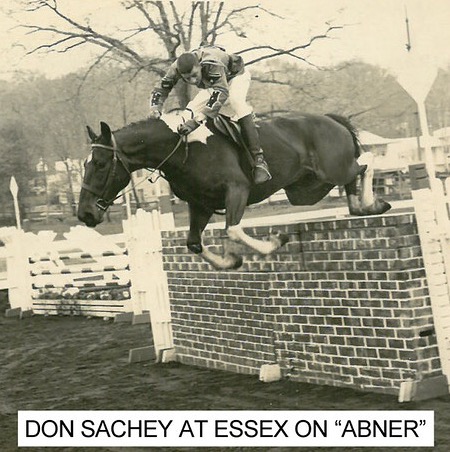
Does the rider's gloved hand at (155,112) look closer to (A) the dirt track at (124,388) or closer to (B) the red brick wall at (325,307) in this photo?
(B) the red brick wall at (325,307)

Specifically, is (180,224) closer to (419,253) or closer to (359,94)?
(359,94)

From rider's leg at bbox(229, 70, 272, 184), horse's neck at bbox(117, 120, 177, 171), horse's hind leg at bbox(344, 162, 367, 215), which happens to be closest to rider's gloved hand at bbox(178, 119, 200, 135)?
horse's neck at bbox(117, 120, 177, 171)

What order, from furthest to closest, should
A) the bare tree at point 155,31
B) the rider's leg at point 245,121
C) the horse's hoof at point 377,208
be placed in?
1. the bare tree at point 155,31
2. the horse's hoof at point 377,208
3. the rider's leg at point 245,121

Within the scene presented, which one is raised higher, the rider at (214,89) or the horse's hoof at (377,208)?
the rider at (214,89)

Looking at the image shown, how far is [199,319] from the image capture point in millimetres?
6199

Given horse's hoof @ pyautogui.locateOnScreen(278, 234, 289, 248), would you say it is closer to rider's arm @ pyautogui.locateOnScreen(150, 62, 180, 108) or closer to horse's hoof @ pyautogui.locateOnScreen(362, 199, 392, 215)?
horse's hoof @ pyautogui.locateOnScreen(362, 199, 392, 215)

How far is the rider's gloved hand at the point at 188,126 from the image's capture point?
440 cm

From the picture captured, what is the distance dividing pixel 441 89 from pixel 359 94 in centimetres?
56

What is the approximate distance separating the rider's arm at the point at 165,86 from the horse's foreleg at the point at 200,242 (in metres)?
0.63

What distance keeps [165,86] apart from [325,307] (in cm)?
163

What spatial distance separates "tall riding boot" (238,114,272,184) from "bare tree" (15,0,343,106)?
0.72m

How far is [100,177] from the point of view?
434 centimetres
